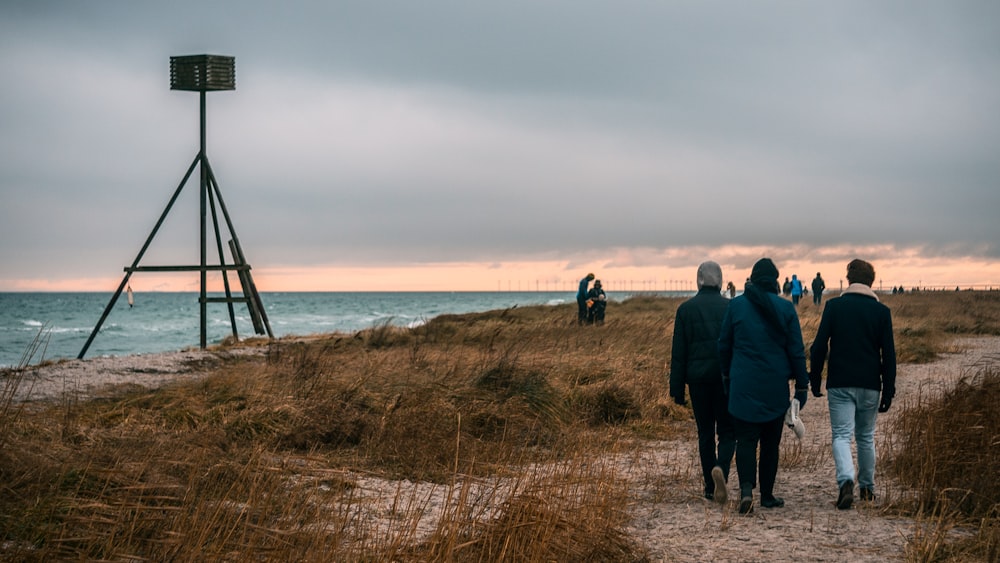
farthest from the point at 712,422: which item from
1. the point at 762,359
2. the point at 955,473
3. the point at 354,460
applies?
the point at 354,460

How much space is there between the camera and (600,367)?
14.7 metres

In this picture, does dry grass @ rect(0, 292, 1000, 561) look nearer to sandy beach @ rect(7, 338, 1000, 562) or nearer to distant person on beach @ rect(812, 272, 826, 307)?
sandy beach @ rect(7, 338, 1000, 562)

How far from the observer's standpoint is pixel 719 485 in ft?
23.6

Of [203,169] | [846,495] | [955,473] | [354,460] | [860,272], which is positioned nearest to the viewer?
[846,495]

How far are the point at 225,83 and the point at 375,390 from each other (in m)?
15.3

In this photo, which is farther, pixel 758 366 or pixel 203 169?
pixel 203 169

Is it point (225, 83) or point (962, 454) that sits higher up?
point (225, 83)

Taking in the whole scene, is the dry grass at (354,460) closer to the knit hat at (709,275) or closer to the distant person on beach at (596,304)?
the knit hat at (709,275)

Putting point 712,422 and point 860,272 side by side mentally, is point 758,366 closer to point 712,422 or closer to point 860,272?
point 712,422

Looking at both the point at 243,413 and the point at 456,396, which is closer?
the point at 243,413

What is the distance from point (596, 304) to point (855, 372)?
19.7 meters

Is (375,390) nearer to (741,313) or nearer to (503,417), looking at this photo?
(503,417)

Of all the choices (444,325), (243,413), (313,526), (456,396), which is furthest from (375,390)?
(444,325)

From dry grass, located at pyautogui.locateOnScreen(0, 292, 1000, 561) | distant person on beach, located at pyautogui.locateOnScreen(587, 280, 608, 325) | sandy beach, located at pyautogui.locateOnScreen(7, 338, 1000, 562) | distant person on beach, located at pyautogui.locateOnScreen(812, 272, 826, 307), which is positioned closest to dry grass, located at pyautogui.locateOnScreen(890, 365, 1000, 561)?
dry grass, located at pyautogui.locateOnScreen(0, 292, 1000, 561)
